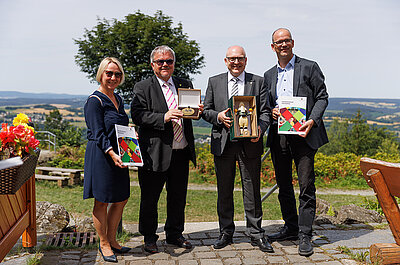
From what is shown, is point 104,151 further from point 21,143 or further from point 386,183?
point 386,183

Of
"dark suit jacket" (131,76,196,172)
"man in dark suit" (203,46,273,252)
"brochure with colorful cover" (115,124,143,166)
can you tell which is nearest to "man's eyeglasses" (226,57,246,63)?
"man in dark suit" (203,46,273,252)

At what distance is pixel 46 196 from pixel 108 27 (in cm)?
1904

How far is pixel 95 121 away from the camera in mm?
3910

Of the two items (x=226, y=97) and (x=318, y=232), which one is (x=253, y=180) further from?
(x=318, y=232)

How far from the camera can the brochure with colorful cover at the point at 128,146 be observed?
3895 mm

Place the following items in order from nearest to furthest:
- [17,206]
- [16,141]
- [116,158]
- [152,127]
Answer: [16,141], [116,158], [17,206], [152,127]

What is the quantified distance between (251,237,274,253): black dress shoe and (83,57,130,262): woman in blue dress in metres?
1.64

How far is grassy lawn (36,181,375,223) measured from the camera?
282 inches

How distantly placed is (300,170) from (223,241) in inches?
49.1

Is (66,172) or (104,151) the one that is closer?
(104,151)

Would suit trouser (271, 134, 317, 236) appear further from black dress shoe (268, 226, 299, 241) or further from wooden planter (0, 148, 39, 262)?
wooden planter (0, 148, 39, 262)

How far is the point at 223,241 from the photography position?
15.2 feet

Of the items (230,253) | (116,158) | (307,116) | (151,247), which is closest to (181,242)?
(151,247)

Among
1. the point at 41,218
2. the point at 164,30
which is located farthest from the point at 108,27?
the point at 41,218
